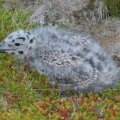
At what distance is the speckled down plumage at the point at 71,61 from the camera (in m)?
7.33

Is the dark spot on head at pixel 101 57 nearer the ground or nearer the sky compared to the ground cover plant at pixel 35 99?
nearer the sky

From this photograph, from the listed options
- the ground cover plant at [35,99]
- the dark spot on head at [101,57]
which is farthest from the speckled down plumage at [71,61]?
the ground cover plant at [35,99]

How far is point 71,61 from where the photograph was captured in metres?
7.34

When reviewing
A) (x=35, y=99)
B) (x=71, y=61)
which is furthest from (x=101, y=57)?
(x=35, y=99)

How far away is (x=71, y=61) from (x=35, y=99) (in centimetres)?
70

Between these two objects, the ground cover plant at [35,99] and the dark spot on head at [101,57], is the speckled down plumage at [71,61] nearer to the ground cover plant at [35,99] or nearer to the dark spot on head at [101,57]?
the dark spot on head at [101,57]

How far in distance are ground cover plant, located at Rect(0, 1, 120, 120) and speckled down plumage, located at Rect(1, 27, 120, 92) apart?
16cm

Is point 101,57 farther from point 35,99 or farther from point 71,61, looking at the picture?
point 35,99

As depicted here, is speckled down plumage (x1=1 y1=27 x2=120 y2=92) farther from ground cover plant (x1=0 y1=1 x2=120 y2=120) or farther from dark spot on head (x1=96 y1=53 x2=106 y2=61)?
ground cover plant (x1=0 y1=1 x2=120 y2=120)

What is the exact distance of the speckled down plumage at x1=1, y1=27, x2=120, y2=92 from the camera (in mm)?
7328

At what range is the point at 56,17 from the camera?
9844mm

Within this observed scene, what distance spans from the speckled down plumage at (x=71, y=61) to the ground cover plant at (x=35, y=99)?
0.52 ft

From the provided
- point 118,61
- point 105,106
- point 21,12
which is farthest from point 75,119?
point 21,12

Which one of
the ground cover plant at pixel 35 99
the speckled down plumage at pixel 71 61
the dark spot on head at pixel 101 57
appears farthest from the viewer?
the dark spot on head at pixel 101 57
